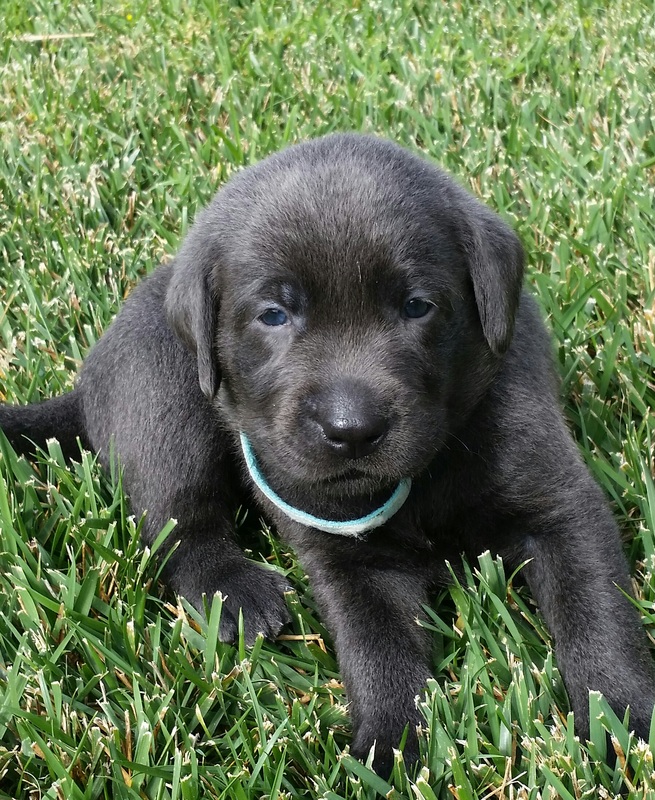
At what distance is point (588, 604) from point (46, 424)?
1768 mm

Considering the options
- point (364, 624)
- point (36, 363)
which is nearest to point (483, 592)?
point (364, 624)

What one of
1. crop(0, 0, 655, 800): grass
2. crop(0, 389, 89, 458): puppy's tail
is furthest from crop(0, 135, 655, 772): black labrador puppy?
crop(0, 389, 89, 458): puppy's tail

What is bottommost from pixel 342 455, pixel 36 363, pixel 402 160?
pixel 36 363

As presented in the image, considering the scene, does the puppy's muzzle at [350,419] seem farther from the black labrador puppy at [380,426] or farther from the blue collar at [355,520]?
the blue collar at [355,520]

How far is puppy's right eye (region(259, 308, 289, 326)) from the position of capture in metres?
2.52

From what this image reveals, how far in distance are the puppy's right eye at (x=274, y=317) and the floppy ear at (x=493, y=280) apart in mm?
493

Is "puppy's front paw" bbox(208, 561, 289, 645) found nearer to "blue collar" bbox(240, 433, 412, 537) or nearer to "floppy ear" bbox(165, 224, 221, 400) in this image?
"blue collar" bbox(240, 433, 412, 537)

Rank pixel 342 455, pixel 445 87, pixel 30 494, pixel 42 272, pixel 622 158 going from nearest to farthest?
pixel 342 455
pixel 30 494
pixel 42 272
pixel 622 158
pixel 445 87

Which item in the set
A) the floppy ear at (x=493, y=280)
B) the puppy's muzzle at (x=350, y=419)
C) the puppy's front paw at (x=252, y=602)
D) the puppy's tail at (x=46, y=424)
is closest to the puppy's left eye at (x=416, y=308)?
the floppy ear at (x=493, y=280)

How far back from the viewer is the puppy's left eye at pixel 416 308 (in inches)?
97.7

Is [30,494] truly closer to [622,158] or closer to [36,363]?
[36,363]

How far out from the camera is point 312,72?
17.8 ft

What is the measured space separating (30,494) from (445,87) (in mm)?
3224

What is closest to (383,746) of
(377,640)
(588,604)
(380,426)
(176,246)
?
(377,640)
